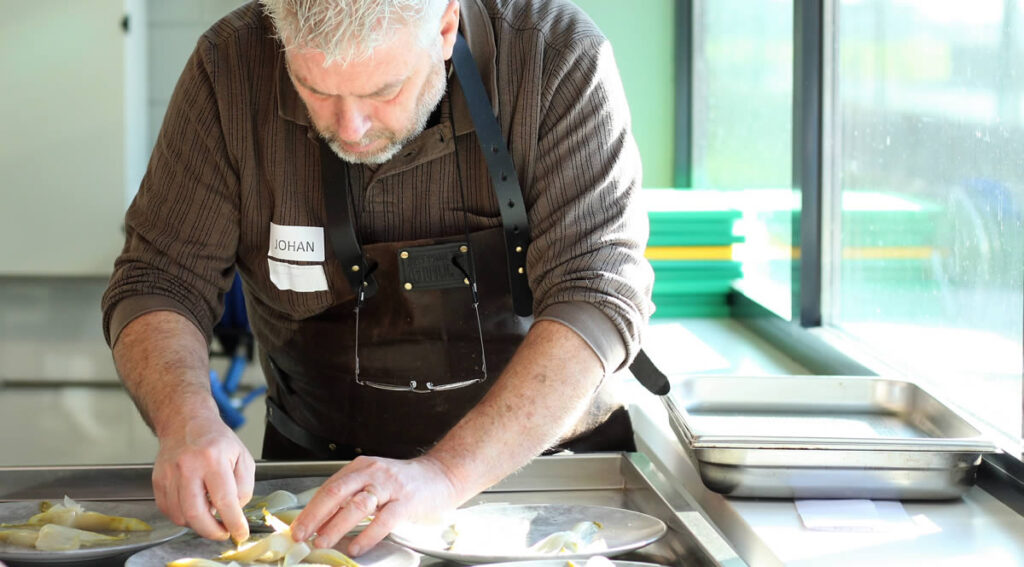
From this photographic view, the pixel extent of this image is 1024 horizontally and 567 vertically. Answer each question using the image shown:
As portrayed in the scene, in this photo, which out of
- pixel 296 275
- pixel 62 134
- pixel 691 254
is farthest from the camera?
pixel 62 134

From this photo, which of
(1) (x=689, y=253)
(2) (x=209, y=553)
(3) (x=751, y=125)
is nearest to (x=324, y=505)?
(2) (x=209, y=553)

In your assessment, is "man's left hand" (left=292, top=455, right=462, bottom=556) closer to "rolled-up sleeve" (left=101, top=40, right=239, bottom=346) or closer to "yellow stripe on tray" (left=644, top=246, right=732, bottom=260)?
"rolled-up sleeve" (left=101, top=40, right=239, bottom=346)

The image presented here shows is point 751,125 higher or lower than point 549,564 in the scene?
higher

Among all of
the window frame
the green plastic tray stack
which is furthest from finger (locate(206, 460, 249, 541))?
the green plastic tray stack

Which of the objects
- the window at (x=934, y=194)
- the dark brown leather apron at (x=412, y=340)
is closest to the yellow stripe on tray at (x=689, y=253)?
the window at (x=934, y=194)

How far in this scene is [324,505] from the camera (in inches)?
50.6

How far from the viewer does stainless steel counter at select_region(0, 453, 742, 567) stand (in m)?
1.50

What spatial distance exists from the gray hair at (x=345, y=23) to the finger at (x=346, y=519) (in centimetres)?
50

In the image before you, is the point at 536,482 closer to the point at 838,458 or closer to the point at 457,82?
A: the point at 838,458

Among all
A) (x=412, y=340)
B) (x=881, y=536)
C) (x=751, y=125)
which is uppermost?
(x=751, y=125)

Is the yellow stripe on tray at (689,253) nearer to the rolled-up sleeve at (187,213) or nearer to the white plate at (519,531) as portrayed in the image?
the rolled-up sleeve at (187,213)

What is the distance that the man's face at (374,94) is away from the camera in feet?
4.63

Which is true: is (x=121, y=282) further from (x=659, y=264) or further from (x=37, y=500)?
(x=659, y=264)

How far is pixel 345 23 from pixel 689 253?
2155 mm
